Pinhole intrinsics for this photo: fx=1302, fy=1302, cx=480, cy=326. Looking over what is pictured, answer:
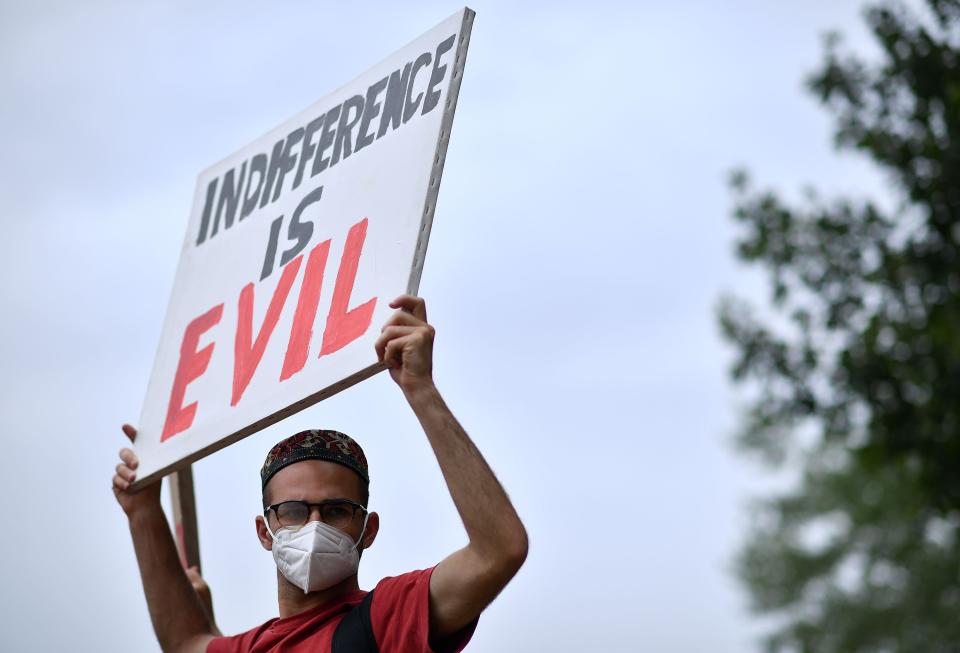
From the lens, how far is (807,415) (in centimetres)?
965

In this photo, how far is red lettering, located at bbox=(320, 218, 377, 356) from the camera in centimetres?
287

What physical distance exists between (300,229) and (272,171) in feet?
1.22

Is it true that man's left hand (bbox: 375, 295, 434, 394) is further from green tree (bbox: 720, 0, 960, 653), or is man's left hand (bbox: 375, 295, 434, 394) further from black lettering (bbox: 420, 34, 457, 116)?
green tree (bbox: 720, 0, 960, 653)

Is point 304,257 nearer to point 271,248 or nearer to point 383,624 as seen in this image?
point 271,248

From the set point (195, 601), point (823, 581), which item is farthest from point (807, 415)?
point (823, 581)

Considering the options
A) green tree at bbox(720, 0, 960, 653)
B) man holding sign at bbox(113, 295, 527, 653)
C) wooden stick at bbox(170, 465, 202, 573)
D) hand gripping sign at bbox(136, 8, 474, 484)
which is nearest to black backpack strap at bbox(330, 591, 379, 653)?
man holding sign at bbox(113, 295, 527, 653)

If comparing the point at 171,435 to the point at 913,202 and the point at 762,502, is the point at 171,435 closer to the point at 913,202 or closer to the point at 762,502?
the point at 913,202

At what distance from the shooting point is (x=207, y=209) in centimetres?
390

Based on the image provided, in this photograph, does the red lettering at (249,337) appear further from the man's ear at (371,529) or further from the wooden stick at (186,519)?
the wooden stick at (186,519)

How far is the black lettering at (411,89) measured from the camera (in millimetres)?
3129

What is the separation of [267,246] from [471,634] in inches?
48.8

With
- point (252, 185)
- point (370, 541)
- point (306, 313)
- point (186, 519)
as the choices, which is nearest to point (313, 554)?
point (370, 541)

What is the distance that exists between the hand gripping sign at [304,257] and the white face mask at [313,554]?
28cm

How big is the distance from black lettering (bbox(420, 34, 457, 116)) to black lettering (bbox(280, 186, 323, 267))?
41 centimetres
